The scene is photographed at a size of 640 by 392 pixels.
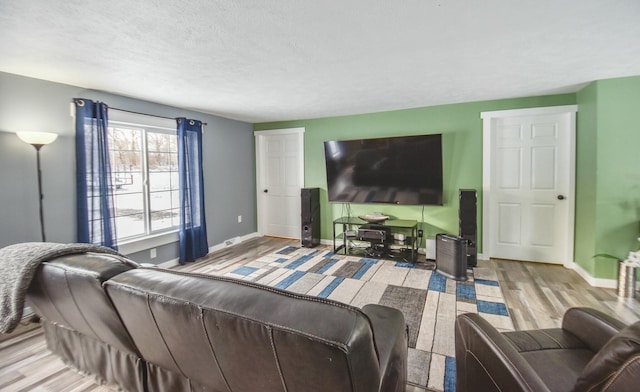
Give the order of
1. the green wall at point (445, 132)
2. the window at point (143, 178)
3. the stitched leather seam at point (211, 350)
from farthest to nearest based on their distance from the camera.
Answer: the green wall at point (445, 132)
the window at point (143, 178)
the stitched leather seam at point (211, 350)

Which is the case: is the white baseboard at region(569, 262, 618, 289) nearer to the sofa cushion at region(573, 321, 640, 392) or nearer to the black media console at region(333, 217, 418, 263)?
the black media console at region(333, 217, 418, 263)

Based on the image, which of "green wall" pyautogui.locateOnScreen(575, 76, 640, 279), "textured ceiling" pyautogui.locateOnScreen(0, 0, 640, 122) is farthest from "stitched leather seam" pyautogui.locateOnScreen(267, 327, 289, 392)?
"green wall" pyautogui.locateOnScreen(575, 76, 640, 279)

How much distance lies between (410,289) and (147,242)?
Result: 133 inches

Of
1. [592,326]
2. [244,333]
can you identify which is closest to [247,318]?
[244,333]

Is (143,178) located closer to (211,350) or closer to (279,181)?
(279,181)

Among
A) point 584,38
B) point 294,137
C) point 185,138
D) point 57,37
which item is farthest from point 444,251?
point 57,37

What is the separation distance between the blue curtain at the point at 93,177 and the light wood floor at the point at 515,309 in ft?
3.40

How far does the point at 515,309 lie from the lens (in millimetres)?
2760

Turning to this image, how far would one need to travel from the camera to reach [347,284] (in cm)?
339

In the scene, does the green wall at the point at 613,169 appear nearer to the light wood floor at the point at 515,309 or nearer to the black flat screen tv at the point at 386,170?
the light wood floor at the point at 515,309

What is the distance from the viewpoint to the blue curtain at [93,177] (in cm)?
311

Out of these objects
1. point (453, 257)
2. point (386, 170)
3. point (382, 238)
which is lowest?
point (453, 257)

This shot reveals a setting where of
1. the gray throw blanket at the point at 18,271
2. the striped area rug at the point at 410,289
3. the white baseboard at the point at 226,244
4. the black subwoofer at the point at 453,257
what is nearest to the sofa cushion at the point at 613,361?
the striped area rug at the point at 410,289

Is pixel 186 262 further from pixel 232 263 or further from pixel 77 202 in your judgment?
pixel 77 202
